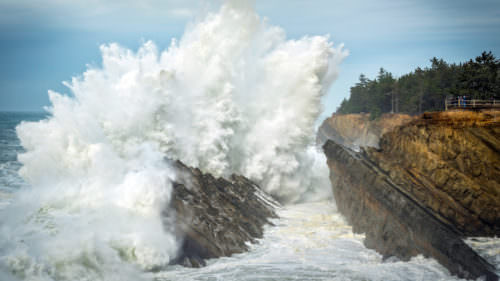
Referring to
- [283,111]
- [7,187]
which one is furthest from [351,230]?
[7,187]

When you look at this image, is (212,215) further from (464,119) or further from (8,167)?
(8,167)

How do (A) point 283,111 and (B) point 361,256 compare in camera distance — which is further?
(A) point 283,111

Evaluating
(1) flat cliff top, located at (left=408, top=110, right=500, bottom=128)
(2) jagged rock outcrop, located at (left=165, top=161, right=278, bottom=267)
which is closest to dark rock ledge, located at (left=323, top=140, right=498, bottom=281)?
(1) flat cliff top, located at (left=408, top=110, right=500, bottom=128)

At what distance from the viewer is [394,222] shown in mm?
19812

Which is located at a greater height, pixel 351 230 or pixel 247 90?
pixel 247 90

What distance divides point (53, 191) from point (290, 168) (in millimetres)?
16095

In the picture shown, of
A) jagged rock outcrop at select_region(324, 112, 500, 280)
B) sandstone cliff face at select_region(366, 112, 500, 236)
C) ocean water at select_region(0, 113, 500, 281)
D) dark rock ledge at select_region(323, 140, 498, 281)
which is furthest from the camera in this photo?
sandstone cliff face at select_region(366, 112, 500, 236)

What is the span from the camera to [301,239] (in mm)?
21484

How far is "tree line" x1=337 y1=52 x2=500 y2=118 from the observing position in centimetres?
3534


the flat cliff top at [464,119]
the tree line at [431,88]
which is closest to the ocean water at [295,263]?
the flat cliff top at [464,119]

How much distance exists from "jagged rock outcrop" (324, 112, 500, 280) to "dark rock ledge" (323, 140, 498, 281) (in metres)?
0.04

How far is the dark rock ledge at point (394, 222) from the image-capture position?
16.9m

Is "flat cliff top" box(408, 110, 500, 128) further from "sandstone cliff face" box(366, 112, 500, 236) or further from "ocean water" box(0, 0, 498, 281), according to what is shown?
"ocean water" box(0, 0, 498, 281)

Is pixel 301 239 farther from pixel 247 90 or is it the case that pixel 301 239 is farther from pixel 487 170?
pixel 247 90
